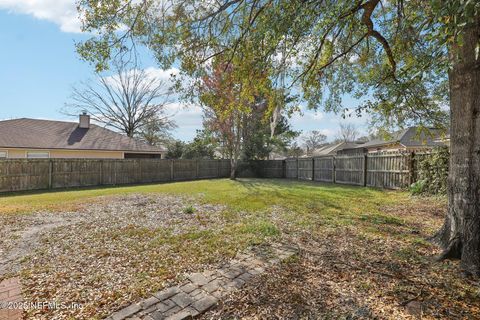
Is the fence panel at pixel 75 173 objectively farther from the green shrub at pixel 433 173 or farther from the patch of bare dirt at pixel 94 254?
the green shrub at pixel 433 173

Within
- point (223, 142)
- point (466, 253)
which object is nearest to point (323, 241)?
point (466, 253)

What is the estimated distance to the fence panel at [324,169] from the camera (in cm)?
1481

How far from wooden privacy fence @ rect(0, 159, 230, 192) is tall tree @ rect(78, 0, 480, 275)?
965 centimetres

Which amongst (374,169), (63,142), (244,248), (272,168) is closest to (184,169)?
(272,168)

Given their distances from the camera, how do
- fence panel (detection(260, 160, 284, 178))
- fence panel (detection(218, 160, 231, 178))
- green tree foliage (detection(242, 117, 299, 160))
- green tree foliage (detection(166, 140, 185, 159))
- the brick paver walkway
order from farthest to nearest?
1. green tree foliage (detection(166, 140, 185, 159))
2. fence panel (detection(260, 160, 284, 178))
3. fence panel (detection(218, 160, 231, 178))
4. green tree foliage (detection(242, 117, 299, 160))
5. the brick paver walkway

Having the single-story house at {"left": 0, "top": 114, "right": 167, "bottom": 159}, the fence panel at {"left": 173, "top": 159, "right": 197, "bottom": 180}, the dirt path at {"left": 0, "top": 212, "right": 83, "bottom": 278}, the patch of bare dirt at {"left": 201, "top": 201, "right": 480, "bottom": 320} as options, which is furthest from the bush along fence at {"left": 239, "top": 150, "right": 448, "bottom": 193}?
the single-story house at {"left": 0, "top": 114, "right": 167, "bottom": 159}

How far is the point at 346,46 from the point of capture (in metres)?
6.25

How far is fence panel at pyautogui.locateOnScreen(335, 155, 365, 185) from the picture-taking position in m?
12.5

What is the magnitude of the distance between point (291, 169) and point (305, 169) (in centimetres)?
180

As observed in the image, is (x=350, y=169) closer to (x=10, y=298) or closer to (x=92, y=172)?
(x=10, y=298)

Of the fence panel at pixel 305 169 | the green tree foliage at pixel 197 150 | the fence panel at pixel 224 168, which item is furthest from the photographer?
the green tree foliage at pixel 197 150

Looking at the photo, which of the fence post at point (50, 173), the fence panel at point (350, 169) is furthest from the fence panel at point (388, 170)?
the fence post at point (50, 173)

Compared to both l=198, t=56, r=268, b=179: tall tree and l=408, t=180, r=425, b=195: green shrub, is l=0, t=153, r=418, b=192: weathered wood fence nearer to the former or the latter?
l=408, t=180, r=425, b=195: green shrub

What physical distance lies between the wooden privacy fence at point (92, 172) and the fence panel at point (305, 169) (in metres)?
6.25
